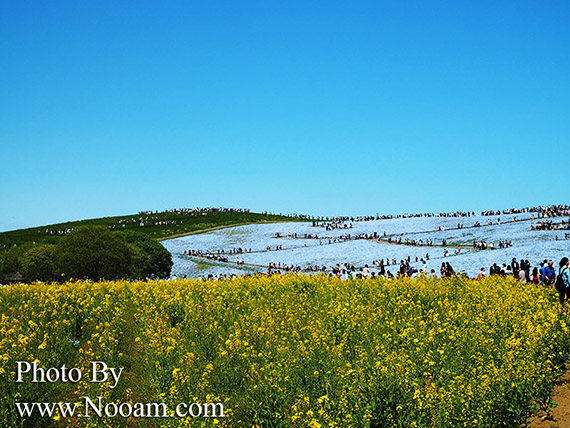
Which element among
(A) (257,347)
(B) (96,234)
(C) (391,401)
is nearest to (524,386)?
(C) (391,401)

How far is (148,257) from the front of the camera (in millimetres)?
64750

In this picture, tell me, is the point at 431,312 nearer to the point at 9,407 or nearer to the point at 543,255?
the point at 9,407

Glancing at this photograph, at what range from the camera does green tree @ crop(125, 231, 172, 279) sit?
62.2 m

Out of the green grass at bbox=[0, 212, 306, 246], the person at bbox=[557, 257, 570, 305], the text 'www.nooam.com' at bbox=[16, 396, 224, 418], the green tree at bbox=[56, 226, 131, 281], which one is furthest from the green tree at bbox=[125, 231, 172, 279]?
the text 'www.nooam.com' at bbox=[16, 396, 224, 418]

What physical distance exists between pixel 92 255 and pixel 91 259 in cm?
47

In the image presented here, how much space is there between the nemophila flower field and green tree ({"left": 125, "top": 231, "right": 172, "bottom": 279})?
2022 inches

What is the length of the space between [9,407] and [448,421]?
5408mm

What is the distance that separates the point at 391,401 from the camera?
5.39 metres

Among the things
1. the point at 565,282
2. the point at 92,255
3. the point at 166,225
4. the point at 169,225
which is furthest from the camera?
the point at 166,225

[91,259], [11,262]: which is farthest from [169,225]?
[91,259]

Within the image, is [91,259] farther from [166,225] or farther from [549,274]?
[166,225]

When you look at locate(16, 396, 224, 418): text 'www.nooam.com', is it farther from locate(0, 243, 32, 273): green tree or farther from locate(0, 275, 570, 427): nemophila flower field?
locate(0, 243, 32, 273): green tree

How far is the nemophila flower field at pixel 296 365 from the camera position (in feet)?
17.9

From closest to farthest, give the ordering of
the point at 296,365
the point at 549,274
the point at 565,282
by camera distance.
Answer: the point at 296,365, the point at 565,282, the point at 549,274
